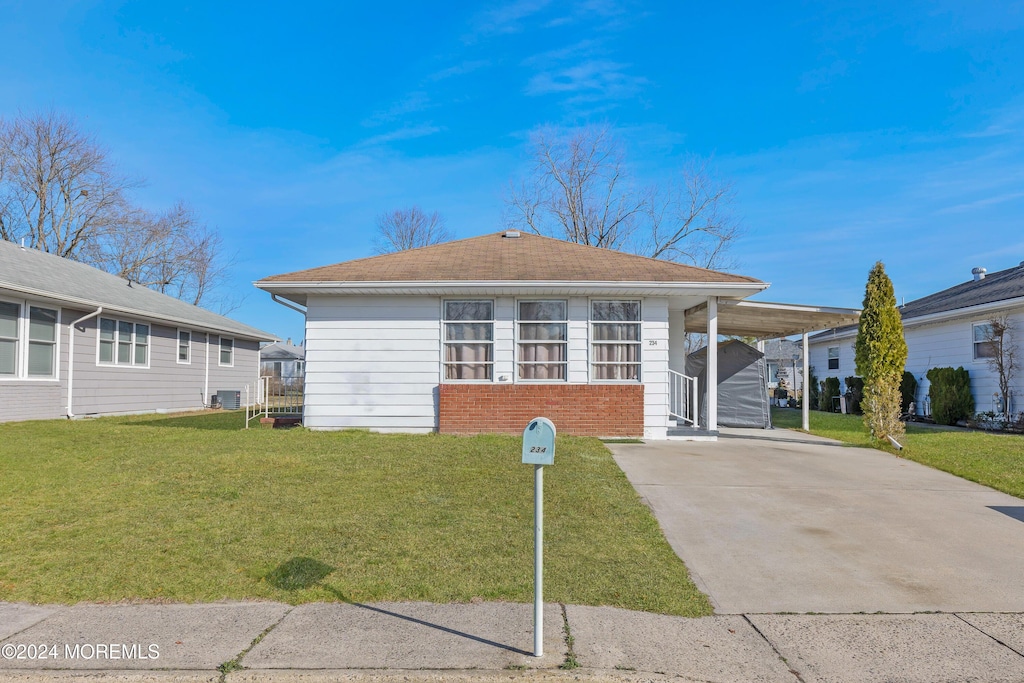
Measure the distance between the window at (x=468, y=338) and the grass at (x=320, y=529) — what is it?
3.00 m

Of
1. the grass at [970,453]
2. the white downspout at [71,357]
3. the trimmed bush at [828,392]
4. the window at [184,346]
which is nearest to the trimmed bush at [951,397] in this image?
the grass at [970,453]

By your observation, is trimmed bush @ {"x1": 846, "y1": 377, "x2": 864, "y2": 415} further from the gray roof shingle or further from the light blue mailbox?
the light blue mailbox

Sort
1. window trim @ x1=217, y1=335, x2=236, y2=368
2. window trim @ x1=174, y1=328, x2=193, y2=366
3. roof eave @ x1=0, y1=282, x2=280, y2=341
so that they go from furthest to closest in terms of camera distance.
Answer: window trim @ x1=217, y1=335, x2=236, y2=368 < window trim @ x1=174, y1=328, x2=193, y2=366 < roof eave @ x1=0, y1=282, x2=280, y2=341

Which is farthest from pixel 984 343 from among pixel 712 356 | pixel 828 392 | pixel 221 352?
pixel 221 352

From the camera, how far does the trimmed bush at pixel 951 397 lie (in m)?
16.9

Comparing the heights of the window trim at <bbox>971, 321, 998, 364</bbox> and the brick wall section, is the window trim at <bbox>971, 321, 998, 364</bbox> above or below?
above

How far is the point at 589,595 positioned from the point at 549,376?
7.80 meters

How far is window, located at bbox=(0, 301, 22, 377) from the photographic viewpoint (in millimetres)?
13289

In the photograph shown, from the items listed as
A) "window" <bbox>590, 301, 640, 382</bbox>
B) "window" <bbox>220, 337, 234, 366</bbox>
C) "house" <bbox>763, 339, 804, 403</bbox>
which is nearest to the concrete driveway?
"window" <bbox>590, 301, 640, 382</bbox>

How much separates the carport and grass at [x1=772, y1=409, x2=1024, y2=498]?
2.50 metres

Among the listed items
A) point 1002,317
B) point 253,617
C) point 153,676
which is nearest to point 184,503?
point 253,617

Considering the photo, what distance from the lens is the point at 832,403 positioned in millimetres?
24984

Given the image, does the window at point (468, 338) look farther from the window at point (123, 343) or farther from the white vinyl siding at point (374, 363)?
the window at point (123, 343)

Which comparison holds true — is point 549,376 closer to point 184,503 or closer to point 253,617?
point 184,503
